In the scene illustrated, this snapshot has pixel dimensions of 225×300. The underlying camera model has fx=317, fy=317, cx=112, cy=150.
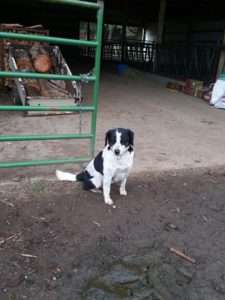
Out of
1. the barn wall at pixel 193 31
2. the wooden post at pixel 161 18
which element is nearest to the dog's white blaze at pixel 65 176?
the wooden post at pixel 161 18

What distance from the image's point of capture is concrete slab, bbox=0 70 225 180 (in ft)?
12.3

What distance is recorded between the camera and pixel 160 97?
27.1 ft

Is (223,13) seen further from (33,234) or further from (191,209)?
(33,234)

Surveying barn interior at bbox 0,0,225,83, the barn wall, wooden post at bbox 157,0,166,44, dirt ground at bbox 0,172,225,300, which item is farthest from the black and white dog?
the barn wall

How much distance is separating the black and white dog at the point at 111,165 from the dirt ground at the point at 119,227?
110 millimetres

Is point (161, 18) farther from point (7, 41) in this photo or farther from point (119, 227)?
point (119, 227)

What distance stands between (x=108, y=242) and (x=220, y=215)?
1.10 meters

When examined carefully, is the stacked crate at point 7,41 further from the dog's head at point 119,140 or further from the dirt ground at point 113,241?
the dog's head at point 119,140

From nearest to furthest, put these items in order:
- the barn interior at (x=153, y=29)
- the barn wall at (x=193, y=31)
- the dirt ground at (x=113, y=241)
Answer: the dirt ground at (x=113, y=241) < the barn interior at (x=153, y=29) < the barn wall at (x=193, y=31)

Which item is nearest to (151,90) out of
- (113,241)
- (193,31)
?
(113,241)

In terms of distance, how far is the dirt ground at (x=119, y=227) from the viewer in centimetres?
193

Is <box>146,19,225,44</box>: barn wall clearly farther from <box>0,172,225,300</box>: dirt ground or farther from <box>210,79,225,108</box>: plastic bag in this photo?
<box>0,172,225,300</box>: dirt ground

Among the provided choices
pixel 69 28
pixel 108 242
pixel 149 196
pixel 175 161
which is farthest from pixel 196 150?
pixel 69 28

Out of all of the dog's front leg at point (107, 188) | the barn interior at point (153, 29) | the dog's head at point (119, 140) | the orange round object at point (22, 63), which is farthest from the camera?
the barn interior at point (153, 29)
